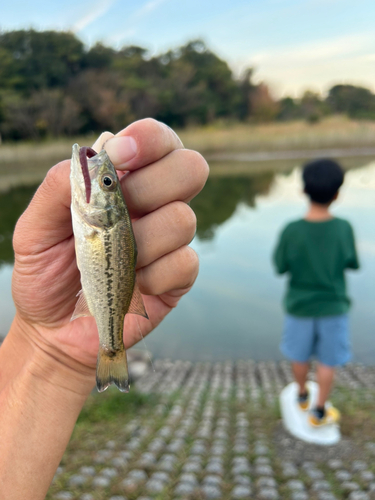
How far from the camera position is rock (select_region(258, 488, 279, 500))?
3338 millimetres

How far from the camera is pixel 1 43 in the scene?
43.8m

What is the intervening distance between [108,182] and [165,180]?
0.35 metres

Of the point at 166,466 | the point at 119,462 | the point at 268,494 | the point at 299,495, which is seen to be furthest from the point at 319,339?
the point at 119,462

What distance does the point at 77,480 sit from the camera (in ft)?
11.8

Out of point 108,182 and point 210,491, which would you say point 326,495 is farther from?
point 108,182

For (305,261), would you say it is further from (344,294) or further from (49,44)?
(49,44)

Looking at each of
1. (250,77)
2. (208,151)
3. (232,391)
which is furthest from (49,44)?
(232,391)

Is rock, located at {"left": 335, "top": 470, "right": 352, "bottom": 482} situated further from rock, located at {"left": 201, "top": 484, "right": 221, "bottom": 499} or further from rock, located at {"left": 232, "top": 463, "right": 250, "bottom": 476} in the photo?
rock, located at {"left": 201, "top": 484, "right": 221, "bottom": 499}

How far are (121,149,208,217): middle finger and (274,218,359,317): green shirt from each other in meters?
2.46

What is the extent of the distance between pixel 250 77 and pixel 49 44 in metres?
33.0

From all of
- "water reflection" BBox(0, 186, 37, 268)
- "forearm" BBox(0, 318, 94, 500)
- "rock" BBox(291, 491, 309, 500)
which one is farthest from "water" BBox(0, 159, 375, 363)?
"rock" BBox(291, 491, 309, 500)

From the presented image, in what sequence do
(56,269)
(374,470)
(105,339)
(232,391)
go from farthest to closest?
(232,391) → (374,470) → (56,269) → (105,339)

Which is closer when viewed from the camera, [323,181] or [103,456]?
[323,181]

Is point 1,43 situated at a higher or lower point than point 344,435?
higher
